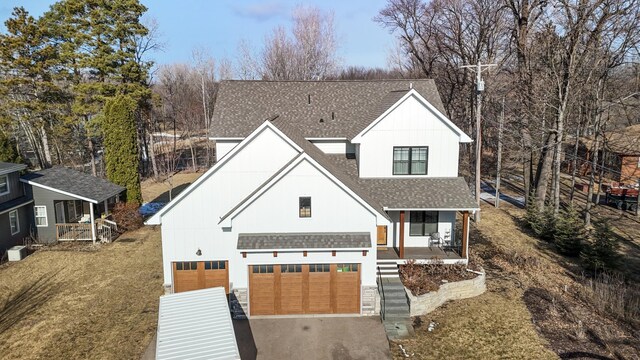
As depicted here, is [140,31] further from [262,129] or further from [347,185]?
[347,185]

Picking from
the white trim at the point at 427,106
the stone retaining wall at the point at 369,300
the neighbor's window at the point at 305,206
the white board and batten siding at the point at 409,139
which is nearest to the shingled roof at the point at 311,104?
the white trim at the point at 427,106

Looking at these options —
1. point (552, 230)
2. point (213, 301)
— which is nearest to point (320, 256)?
point (213, 301)

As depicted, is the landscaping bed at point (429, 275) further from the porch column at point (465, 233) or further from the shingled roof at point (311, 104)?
the shingled roof at point (311, 104)

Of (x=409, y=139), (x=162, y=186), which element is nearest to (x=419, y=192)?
(x=409, y=139)

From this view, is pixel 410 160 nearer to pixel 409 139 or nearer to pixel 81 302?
pixel 409 139

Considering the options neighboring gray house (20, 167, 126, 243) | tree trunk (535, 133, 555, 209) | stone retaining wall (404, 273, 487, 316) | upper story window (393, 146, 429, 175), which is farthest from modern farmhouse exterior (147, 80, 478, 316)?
tree trunk (535, 133, 555, 209)

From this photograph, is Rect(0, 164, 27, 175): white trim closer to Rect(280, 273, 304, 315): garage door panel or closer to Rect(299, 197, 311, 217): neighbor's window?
Rect(280, 273, 304, 315): garage door panel
